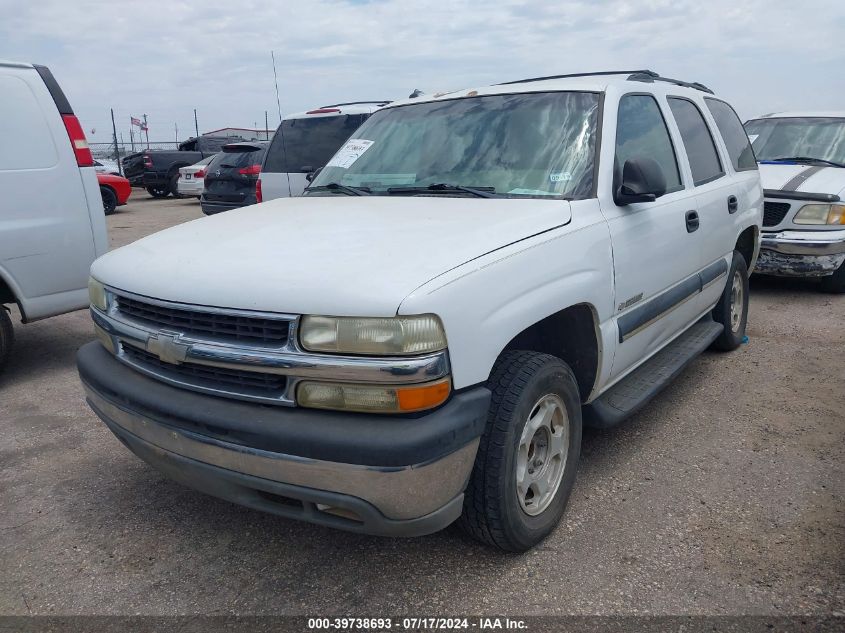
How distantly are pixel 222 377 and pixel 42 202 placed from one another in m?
3.07

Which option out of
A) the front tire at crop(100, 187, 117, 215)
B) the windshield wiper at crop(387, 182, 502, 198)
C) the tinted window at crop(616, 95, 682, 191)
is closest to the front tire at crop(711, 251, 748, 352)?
the tinted window at crop(616, 95, 682, 191)

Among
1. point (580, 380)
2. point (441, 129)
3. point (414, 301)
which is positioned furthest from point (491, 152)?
point (414, 301)

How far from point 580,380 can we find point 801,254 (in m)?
4.68

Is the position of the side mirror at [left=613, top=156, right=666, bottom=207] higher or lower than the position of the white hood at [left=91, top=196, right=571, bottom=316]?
higher

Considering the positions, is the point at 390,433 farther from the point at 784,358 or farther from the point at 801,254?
the point at 801,254

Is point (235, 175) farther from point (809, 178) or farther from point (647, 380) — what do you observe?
point (647, 380)

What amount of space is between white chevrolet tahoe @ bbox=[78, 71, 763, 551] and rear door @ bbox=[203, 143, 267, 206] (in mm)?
7911

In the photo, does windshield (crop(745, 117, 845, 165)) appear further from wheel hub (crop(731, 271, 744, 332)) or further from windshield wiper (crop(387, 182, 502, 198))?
windshield wiper (crop(387, 182, 502, 198))

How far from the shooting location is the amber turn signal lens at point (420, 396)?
6.76 feet

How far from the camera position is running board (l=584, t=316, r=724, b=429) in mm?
3134

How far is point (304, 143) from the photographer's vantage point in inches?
Result: 314

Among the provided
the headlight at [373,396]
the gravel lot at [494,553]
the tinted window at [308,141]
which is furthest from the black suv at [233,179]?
the headlight at [373,396]

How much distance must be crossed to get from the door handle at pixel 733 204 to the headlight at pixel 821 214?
104 inches

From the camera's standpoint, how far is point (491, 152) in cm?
321
